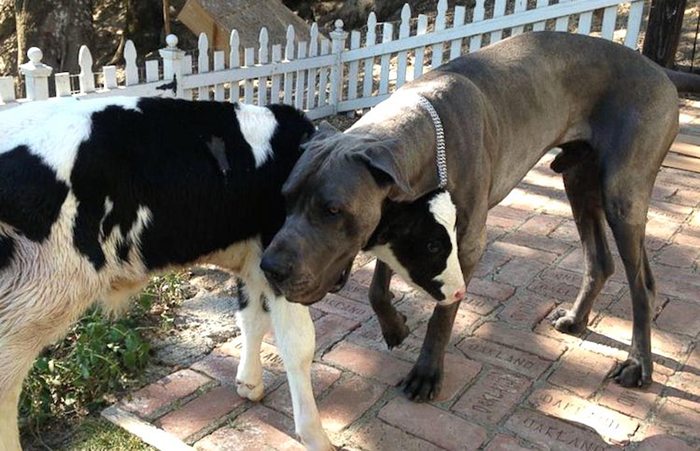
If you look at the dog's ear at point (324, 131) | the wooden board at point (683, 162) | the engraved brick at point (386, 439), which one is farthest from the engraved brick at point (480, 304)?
the wooden board at point (683, 162)

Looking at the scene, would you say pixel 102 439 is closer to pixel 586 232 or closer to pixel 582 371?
pixel 582 371

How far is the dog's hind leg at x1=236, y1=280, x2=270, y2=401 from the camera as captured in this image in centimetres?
314

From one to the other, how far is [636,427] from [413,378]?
96 cm

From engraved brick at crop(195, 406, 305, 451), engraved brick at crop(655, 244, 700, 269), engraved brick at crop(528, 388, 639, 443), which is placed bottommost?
engraved brick at crop(195, 406, 305, 451)

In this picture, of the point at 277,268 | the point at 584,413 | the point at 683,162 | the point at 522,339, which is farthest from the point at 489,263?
the point at 683,162

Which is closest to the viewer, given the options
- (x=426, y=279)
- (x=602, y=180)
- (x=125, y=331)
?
(x=426, y=279)

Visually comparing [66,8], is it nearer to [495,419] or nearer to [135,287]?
[135,287]

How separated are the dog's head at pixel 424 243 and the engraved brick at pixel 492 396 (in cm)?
58

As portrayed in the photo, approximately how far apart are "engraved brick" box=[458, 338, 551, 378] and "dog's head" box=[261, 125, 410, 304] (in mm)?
1326

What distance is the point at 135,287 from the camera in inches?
106

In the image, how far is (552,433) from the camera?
312 cm

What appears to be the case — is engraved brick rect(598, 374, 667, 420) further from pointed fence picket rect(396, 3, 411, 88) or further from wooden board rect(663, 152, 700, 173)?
pointed fence picket rect(396, 3, 411, 88)

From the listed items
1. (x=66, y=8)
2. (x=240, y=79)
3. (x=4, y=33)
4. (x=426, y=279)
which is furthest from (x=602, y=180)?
(x=4, y=33)

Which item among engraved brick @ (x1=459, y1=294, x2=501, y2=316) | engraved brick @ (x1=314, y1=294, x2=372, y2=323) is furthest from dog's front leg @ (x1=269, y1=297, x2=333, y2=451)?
engraved brick @ (x1=459, y1=294, x2=501, y2=316)
